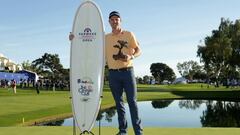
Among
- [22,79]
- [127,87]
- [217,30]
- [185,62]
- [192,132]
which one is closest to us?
[127,87]

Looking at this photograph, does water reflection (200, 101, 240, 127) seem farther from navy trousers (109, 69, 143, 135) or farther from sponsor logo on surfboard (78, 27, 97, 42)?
sponsor logo on surfboard (78, 27, 97, 42)

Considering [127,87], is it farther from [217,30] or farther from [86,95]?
[217,30]

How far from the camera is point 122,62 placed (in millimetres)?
7719

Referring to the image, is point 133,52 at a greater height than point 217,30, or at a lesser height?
lesser

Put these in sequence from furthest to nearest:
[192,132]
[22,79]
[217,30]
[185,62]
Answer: [185,62] → [22,79] → [217,30] → [192,132]

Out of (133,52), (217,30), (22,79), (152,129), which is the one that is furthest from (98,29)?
(22,79)

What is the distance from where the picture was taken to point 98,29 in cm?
795

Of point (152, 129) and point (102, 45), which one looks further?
point (152, 129)

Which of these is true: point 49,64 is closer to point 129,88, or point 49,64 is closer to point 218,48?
point 218,48

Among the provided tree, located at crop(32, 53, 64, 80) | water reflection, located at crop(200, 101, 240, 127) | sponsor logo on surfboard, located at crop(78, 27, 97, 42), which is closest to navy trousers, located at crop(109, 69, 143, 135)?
sponsor logo on surfboard, located at crop(78, 27, 97, 42)

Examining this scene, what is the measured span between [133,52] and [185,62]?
191m

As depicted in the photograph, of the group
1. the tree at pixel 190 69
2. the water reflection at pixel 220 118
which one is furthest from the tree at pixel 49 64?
the water reflection at pixel 220 118

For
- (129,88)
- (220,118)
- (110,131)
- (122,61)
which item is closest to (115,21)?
(122,61)

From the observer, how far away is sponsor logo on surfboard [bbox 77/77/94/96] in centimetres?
793
